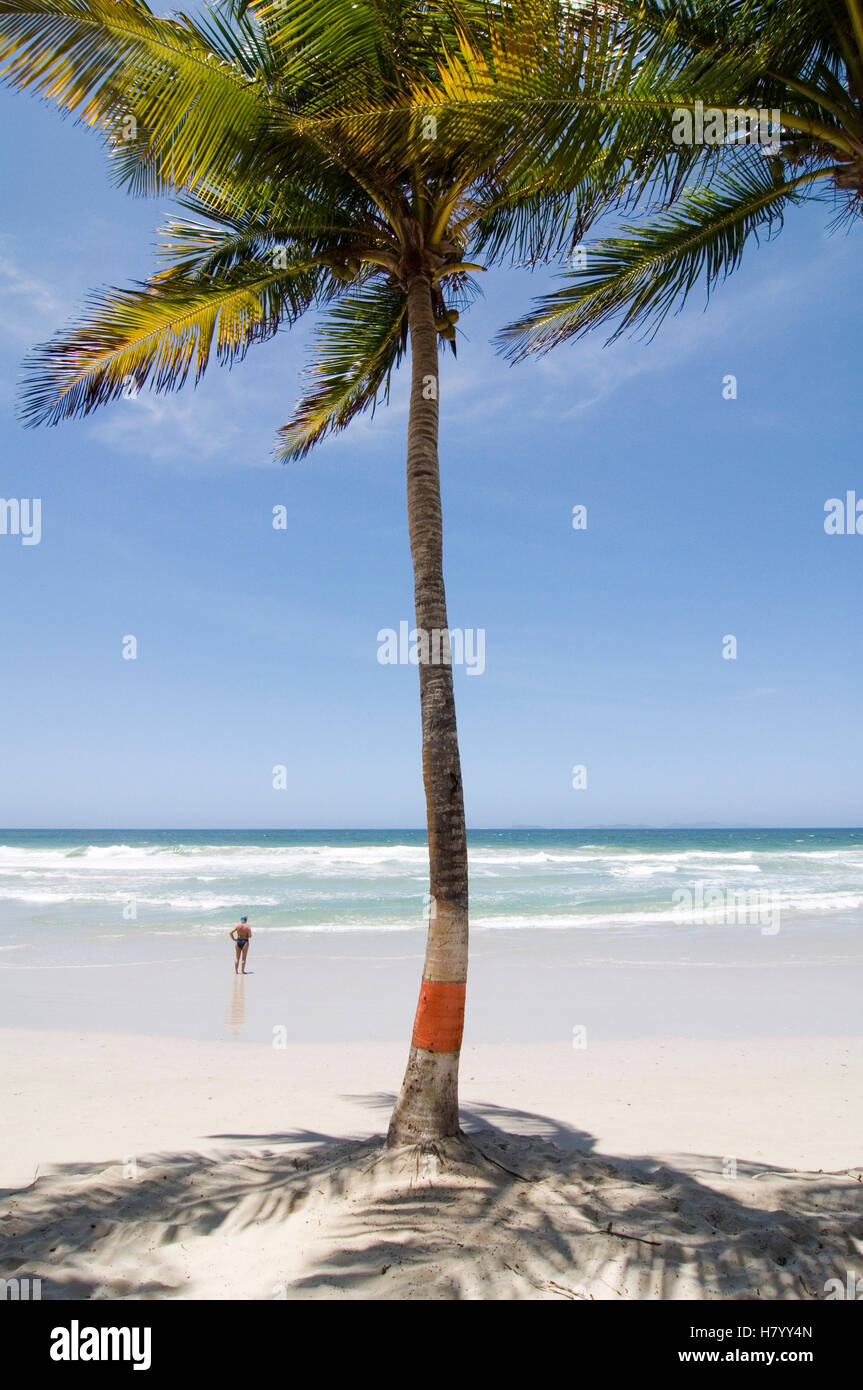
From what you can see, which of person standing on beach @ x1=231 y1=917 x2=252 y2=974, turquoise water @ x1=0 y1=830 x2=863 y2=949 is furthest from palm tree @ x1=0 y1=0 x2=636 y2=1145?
turquoise water @ x1=0 y1=830 x2=863 y2=949

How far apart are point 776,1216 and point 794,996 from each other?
9.16 metres

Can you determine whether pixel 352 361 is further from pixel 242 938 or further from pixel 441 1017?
pixel 242 938

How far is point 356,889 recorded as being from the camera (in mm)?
29094

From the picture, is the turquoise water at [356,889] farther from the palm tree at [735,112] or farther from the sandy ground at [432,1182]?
the palm tree at [735,112]

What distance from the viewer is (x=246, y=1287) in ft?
12.6

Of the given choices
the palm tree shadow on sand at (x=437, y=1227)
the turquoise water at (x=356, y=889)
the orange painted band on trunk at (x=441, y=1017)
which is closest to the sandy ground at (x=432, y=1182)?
the palm tree shadow on sand at (x=437, y=1227)

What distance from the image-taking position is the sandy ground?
13.0 ft

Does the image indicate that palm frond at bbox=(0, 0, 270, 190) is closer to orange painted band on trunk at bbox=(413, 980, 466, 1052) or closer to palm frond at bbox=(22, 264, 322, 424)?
palm frond at bbox=(22, 264, 322, 424)

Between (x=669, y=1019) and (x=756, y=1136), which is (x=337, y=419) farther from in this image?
(x=669, y=1019)

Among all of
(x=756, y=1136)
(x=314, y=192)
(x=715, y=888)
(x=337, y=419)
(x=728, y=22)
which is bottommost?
(x=715, y=888)

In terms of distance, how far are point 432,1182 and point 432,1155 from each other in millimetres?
218

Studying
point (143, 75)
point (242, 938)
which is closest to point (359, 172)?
point (143, 75)
